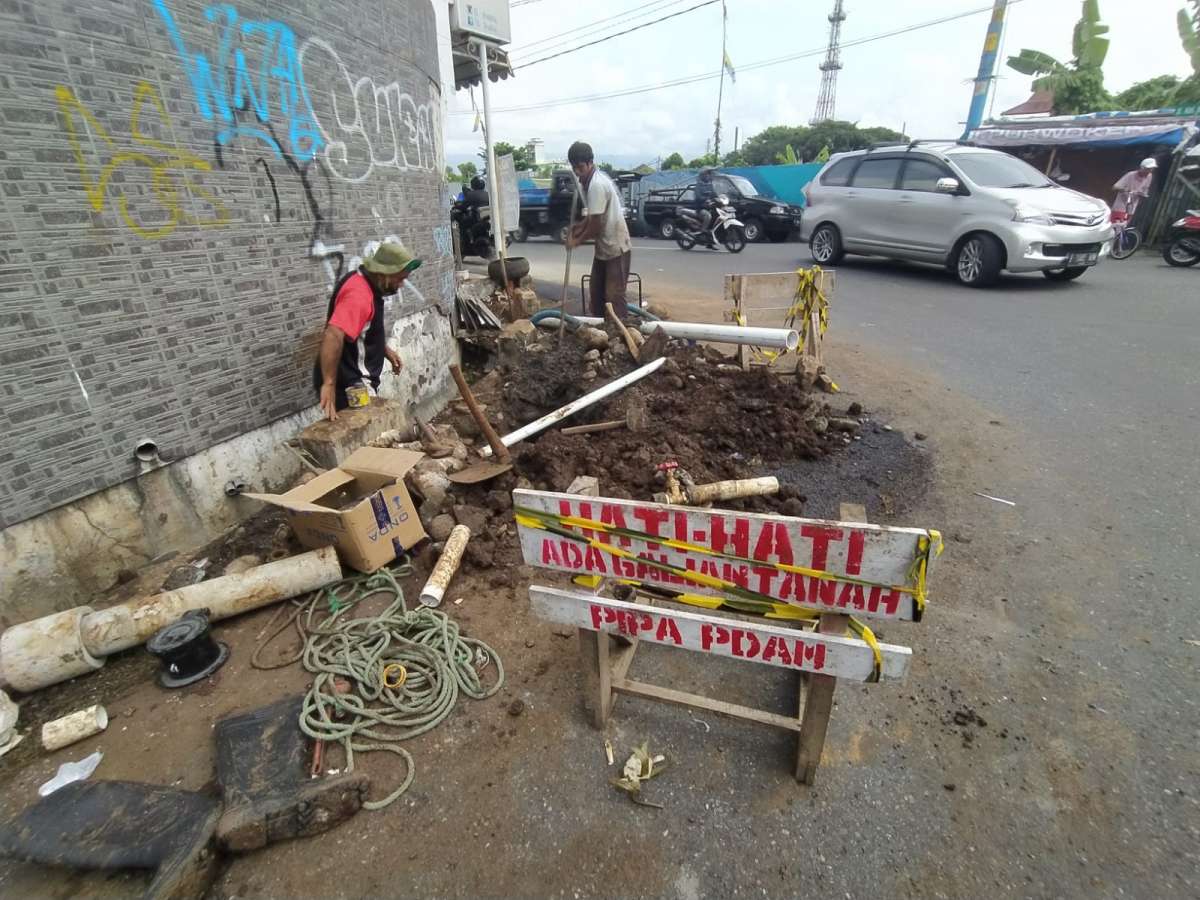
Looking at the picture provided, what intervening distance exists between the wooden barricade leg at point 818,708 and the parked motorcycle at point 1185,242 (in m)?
12.9

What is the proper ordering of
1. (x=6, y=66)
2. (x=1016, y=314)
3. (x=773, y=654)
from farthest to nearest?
1. (x=1016, y=314)
2. (x=6, y=66)
3. (x=773, y=654)

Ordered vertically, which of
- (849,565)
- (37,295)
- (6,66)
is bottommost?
(849,565)

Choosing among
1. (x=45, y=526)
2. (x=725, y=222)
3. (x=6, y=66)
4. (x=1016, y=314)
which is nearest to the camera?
(x=6, y=66)

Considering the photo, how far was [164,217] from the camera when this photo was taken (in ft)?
10.1

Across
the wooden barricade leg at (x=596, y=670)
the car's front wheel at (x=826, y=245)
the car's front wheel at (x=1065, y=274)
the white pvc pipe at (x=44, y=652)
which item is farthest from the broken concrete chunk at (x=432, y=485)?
the car's front wheel at (x=1065, y=274)

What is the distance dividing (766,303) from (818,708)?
188 inches

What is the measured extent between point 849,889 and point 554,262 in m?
13.9

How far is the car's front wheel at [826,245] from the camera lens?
10.9m

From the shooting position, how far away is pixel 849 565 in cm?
166

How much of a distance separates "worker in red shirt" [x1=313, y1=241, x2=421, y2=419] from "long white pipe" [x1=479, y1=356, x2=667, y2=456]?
3.41ft

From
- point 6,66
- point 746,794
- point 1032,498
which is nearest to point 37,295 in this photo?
point 6,66

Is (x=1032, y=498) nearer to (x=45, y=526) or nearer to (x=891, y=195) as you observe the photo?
(x=45, y=526)

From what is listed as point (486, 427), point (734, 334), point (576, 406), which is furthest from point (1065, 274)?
point (486, 427)

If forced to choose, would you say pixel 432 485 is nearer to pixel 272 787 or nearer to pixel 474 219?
pixel 272 787
